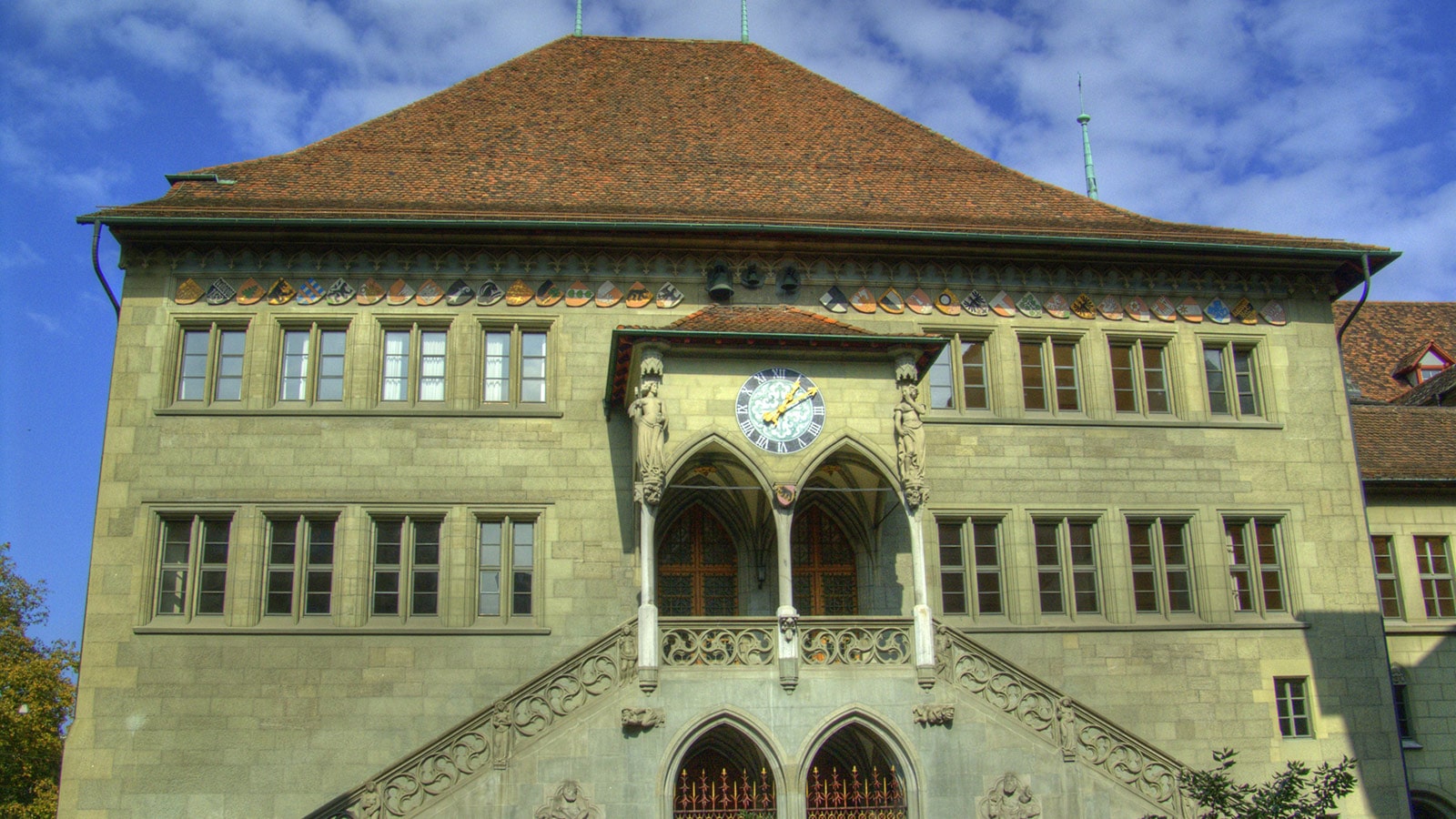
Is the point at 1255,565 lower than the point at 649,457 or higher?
lower

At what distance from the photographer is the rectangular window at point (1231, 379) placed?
21.3m

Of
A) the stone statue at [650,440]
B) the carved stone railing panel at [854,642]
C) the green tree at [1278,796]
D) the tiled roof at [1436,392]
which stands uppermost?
the tiled roof at [1436,392]

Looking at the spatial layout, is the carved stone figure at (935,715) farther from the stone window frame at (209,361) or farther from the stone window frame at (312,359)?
the stone window frame at (209,361)

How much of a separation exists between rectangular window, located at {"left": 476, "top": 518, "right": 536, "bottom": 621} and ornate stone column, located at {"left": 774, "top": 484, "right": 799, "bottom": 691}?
409cm

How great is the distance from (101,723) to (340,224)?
7.52 m

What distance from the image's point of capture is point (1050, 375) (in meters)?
21.0

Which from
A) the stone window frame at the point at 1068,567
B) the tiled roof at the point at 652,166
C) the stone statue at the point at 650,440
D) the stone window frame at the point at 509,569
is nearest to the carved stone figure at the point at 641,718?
the stone statue at the point at 650,440

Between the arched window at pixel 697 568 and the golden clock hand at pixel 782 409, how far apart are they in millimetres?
3155

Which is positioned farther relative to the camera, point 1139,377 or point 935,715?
point 1139,377

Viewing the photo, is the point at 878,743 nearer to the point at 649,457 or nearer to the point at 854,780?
the point at 854,780

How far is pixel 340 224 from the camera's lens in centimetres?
1958

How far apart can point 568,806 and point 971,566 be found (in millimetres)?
7491

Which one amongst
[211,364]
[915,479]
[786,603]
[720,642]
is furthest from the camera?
[211,364]

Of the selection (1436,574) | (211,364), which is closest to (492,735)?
(211,364)
